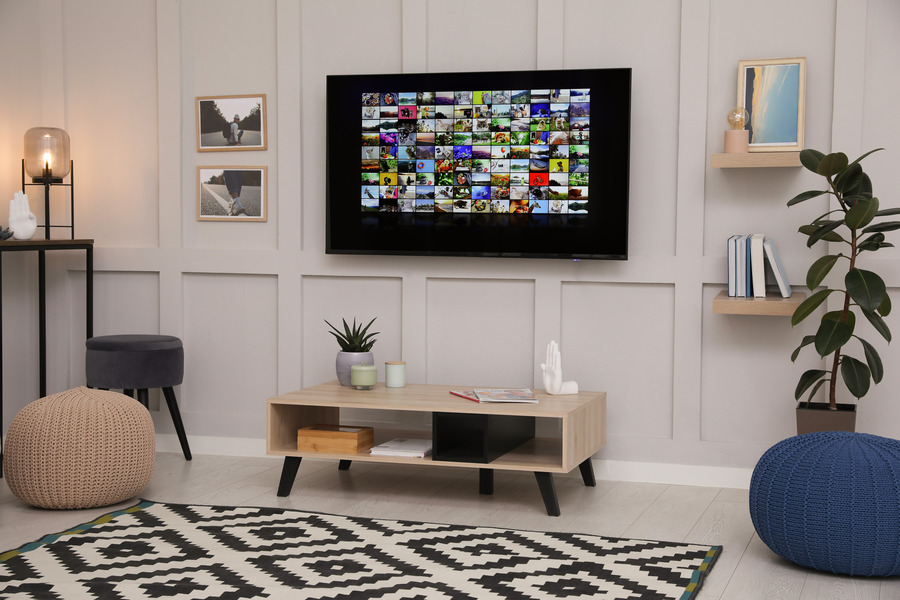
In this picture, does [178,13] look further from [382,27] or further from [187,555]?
[187,555]

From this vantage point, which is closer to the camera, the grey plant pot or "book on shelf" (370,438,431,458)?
"book on shelf" (370,438,431,458)

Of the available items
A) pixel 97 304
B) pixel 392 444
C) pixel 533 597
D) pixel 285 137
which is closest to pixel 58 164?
pixel 97 304

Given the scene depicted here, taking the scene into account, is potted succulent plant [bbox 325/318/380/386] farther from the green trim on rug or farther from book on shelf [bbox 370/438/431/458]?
the green trim on rug

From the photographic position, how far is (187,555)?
3.06 m

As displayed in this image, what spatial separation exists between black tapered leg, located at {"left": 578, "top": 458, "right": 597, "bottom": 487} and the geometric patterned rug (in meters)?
0.75

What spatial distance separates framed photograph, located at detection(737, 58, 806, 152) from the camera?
151 inches

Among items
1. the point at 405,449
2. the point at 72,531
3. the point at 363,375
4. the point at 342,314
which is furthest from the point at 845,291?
the point at 72,531

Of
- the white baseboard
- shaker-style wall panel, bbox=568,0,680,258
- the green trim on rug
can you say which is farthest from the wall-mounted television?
the green trim on rug

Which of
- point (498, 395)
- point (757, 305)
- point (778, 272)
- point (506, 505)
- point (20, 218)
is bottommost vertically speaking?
point (506, 505)

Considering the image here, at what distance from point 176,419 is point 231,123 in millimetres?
1423

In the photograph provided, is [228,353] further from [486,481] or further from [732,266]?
[732,266]

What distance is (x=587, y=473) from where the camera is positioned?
4.07m

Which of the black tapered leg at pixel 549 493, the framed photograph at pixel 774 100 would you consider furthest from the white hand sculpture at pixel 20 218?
the framed photograph at pixel 774 100

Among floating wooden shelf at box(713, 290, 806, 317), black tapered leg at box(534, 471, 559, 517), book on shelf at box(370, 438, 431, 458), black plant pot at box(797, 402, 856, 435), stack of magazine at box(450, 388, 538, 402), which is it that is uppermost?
floating wooden shelf at box(713, 290, 806, 317)
